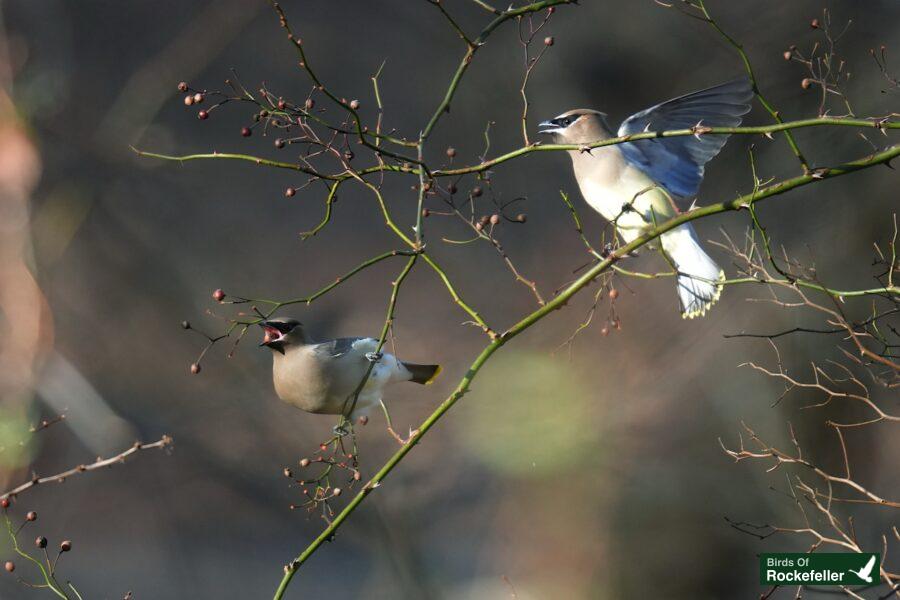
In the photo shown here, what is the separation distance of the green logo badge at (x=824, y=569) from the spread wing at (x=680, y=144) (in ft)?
1.63

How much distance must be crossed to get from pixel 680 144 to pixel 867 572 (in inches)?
23.9

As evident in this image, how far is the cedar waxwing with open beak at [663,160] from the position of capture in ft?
4.32

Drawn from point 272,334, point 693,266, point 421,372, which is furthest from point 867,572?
point 272,334

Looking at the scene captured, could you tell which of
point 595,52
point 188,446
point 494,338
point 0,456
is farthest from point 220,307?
point 494,338

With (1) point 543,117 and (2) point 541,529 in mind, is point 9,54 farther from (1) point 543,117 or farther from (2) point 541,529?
(2) point 541,529

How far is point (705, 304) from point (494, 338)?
0.53 meters

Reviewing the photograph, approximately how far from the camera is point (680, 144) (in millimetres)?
1398

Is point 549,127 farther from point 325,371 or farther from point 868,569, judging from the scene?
point 868,569

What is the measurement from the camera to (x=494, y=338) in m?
0.92

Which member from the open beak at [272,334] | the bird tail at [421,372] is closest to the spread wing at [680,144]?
the bird tail at [421,372]

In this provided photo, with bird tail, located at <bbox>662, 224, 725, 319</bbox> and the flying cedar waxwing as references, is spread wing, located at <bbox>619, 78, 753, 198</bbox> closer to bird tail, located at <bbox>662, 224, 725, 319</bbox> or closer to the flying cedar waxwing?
bird tail, located at <bbox>662, 224, 725, 319</bbox>

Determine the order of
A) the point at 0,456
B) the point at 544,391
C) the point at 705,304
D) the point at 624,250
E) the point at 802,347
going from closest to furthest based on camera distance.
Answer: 1. the point at 624,250
2. the point at 705,304
3. the point at 0,456
4. the point at 802,347
5. the point at 544,391

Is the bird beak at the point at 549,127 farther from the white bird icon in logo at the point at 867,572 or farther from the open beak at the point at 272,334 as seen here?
the white bird icon in logo at the point at 867,572

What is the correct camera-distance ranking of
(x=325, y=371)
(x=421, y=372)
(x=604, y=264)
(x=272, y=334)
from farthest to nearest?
(x=421, y=372) < (x=272, y=334) < (x=325, y=371) < (x=604, y=264)
